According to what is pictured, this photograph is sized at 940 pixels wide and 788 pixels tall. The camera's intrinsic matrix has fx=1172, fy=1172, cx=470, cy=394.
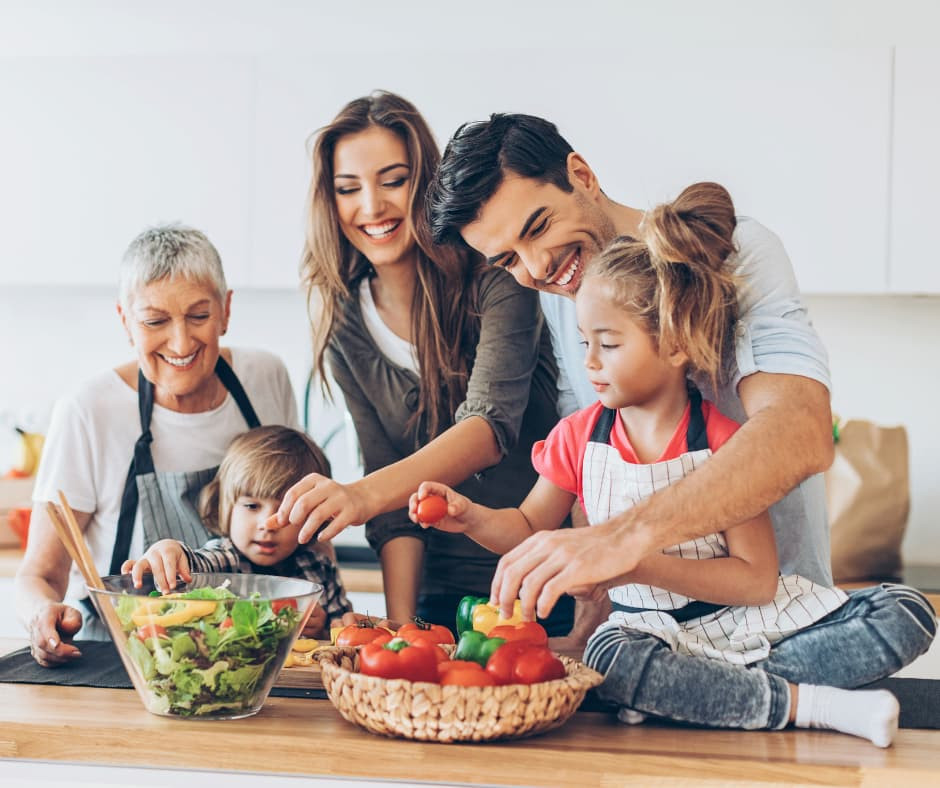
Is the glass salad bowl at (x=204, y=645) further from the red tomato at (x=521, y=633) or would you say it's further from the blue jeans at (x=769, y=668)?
the blue jeans at (x=769, y=668)

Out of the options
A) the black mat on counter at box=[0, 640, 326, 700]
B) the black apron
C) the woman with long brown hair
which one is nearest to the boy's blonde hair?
the black apron

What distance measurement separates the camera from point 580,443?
56.7 inches

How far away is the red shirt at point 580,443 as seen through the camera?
1.36 m

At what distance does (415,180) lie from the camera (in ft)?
5.67

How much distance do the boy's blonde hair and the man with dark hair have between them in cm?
42

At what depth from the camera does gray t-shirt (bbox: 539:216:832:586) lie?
1.30 m

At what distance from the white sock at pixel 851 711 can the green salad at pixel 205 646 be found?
52cm

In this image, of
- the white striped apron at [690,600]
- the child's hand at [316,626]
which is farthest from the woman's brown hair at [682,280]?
the child's hand at [316,626]

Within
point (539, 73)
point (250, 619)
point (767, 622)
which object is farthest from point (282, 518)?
point (539, 73)

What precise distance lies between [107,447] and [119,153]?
1231 mm

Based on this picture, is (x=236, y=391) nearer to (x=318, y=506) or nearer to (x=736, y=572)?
(x=318, y=506)

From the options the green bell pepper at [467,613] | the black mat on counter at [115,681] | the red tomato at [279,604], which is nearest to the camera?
the red tomato at [279,604]

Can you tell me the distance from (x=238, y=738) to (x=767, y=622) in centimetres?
56

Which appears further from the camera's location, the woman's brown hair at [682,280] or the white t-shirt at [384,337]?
the white t-shirt at [384,337]
